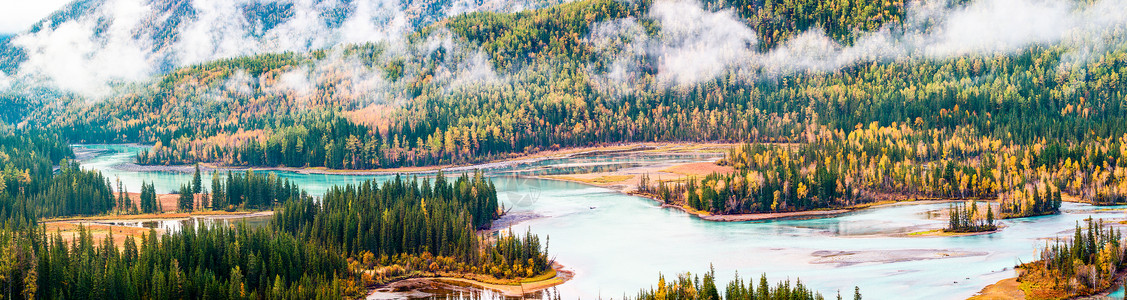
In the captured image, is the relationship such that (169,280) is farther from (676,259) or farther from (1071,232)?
(1071,232)

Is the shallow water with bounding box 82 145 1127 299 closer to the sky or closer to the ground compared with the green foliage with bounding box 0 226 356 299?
closer to the ground

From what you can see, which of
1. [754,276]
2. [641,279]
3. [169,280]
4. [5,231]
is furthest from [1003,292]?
[5,231]

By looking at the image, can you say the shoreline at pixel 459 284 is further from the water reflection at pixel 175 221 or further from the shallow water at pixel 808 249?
the water reflection at pixel 175 221

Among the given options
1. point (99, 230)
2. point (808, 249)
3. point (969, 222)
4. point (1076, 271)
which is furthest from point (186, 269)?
point (969, 222)

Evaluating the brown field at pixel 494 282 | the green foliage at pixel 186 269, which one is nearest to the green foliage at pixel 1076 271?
the brown field at pixel 494 282

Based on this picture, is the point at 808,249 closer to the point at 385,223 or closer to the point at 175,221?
the point at 385,223

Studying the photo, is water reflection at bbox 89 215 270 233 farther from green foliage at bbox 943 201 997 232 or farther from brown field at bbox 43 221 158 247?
green foliage at bbox 943 201 997 232

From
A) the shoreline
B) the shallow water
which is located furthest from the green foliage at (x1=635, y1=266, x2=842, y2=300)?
the shoreline

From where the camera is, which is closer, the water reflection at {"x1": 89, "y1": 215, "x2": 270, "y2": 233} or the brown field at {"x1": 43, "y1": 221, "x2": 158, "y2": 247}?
the brown field at {"x1": 43, "y1": 221, "x2": 158, "y2": 247}
